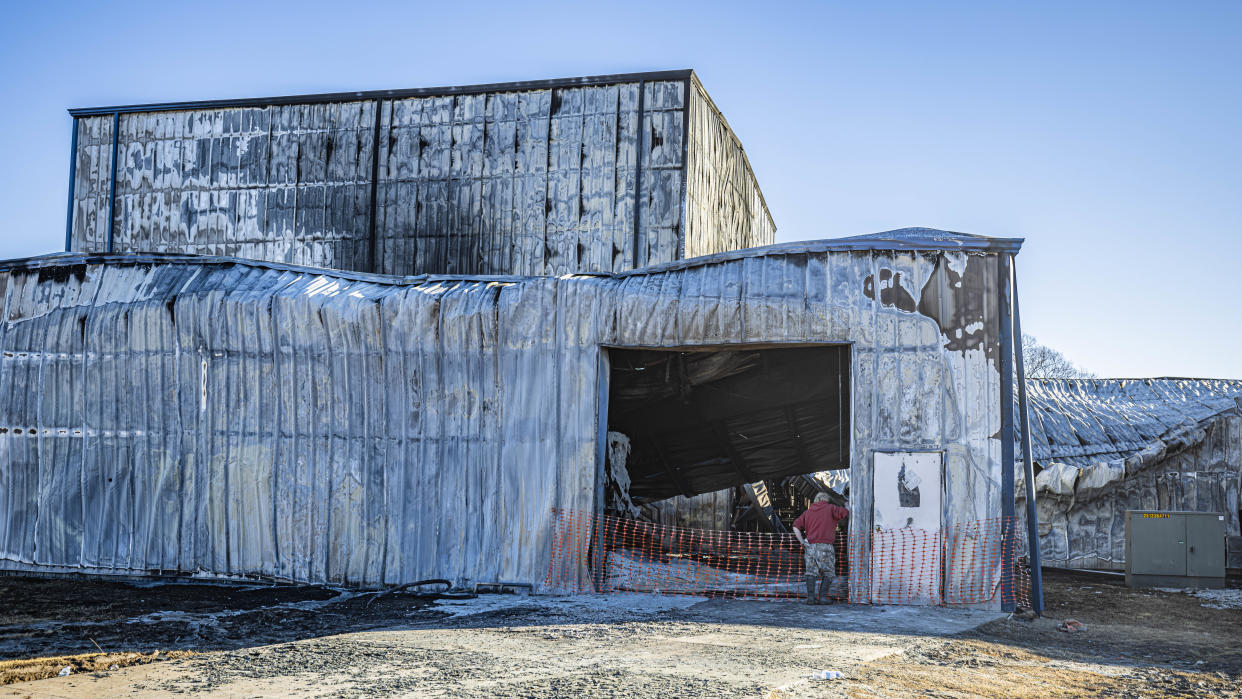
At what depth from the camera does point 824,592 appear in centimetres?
1403

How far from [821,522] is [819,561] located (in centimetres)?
53

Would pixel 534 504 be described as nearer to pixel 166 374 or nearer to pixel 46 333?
pixel 166 374

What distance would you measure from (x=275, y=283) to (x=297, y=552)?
4.14 meters

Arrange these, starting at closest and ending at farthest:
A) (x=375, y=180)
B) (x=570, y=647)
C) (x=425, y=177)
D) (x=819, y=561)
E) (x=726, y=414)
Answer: (x=570, y=647) → (x=819, y=561) → (x=726, y=414) → (x=425, y=177) → (x=375, y=180)

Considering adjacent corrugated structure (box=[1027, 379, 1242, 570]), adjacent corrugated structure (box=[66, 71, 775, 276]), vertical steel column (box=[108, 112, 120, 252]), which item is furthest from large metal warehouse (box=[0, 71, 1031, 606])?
vertical steel column (box=[108, 112, 120, 252])

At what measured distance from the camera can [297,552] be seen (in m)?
15.1

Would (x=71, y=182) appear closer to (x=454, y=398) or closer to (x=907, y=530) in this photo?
(x=454, y=398)

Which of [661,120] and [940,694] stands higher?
[661,120]

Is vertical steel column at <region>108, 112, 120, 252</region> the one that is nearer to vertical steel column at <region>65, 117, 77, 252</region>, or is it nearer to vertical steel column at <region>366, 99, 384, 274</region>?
vertical steel column at <region>65, 117, 77, 252</region>

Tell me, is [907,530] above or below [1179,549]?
above

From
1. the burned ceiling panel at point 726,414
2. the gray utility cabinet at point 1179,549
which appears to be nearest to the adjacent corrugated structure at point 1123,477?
the gray utility cabinet at point 1179,549

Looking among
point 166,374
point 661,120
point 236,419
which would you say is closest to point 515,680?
point 236,419

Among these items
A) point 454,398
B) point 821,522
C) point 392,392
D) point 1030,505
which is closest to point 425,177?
point 392,392

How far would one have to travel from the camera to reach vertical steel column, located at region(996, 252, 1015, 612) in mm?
13523
